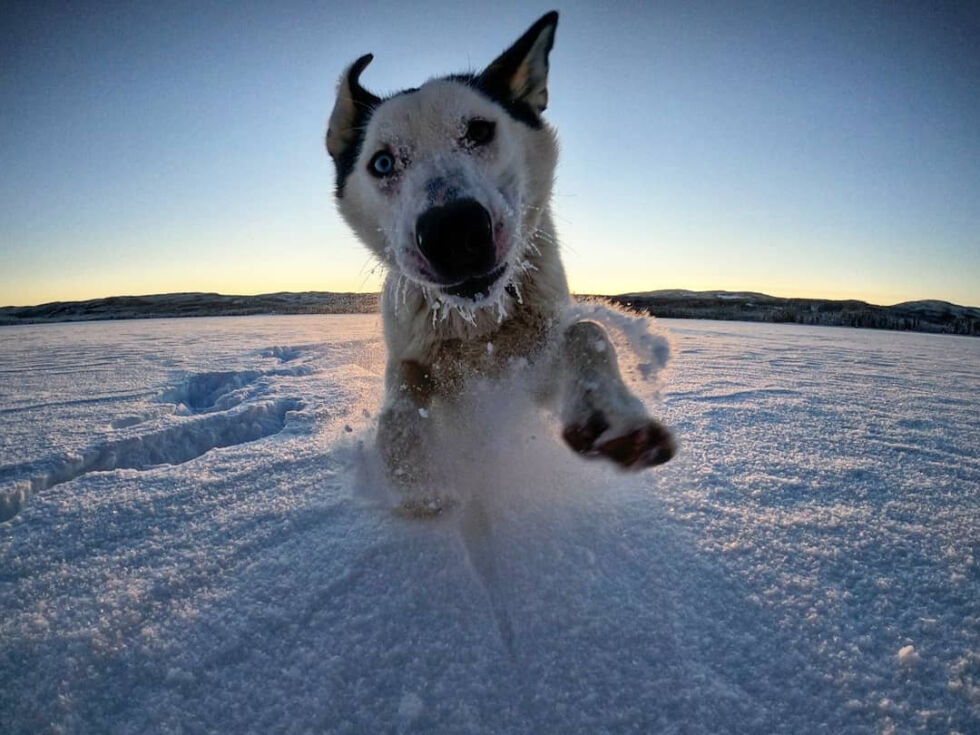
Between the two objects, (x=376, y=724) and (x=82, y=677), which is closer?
(x=376, y=724)

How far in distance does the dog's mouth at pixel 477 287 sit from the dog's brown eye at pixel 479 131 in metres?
0.72

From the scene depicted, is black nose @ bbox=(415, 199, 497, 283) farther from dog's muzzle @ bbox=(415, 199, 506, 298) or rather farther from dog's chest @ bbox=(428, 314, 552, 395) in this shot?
dog's chest @ bbox=(428, 314, 552, 395)

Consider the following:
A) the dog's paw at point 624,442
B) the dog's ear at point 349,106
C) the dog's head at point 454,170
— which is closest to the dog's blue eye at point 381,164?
the dog's head at point 454,170

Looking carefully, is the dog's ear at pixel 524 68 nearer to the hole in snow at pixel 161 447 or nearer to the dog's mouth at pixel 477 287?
the dog's mouth at pixel 477 287

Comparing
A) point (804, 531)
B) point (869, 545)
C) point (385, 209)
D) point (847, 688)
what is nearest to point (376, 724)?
point (847, 688)

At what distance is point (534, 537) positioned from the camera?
1.45 meters

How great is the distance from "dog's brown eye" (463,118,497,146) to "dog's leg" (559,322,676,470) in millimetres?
1039

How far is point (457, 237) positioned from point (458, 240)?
→ 1cm

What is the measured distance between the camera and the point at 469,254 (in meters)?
1.66

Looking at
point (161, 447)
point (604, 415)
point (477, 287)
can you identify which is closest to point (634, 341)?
point (604, 415)

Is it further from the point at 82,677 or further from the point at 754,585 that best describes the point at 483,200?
the point at 82,677

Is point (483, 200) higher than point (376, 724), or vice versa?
point (483, 200)

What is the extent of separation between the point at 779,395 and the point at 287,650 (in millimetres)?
3640

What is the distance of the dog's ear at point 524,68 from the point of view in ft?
8.39
